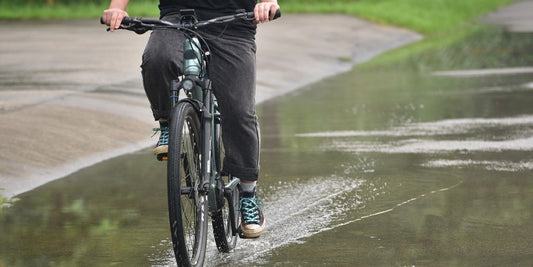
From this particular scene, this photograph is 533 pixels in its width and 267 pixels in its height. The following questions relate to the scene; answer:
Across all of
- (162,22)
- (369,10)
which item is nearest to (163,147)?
(162,22)

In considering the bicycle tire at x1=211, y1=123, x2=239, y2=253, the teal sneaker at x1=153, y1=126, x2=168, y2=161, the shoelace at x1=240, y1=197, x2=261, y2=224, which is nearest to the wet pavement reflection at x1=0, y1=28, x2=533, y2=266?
the bicycle tire at x1=211, y1=123, x2=239, y2=253

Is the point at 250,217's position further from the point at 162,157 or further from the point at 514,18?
the point at 514,18

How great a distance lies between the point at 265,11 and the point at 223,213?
4.18ft

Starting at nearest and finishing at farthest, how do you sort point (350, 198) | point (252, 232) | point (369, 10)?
point (252, 232)
point (350, 198)
point (369, 10)

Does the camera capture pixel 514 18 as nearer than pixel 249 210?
No

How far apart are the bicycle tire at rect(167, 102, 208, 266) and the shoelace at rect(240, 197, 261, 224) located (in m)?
0.51

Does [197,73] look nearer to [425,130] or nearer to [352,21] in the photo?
[425,130]

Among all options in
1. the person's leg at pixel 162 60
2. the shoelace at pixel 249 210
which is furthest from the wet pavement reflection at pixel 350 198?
the person's leg at pixel 162 60

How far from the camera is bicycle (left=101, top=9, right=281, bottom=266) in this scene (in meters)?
5.21

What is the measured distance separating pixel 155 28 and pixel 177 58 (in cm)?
20

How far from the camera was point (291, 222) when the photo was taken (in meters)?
7.09

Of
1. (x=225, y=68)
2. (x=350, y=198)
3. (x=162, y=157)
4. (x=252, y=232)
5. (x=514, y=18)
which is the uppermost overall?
(x=225, y=68)

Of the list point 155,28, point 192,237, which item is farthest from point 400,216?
point 155,28

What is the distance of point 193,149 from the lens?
18.8 ft
